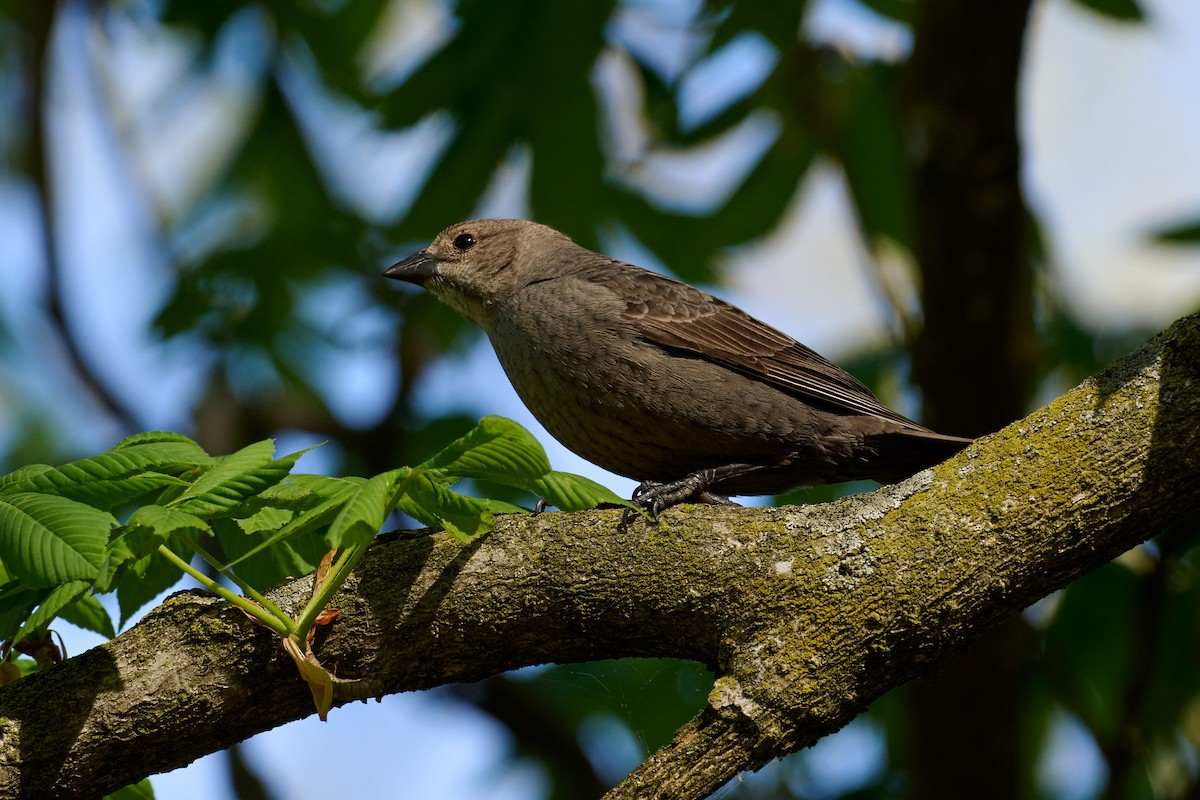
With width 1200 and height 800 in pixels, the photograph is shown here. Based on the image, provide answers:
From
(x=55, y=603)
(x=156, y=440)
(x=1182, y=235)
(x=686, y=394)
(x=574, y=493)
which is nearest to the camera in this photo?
(x=55, y=603)

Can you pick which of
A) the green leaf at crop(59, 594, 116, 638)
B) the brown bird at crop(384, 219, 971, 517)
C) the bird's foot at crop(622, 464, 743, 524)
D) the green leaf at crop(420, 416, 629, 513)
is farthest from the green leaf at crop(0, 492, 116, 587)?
the brown bird at crop(384, 219, 971, 517)

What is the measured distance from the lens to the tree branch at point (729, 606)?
3.07 meters

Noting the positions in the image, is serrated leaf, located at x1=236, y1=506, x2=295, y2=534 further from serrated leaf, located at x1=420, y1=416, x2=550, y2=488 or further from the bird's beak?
the bird's beak

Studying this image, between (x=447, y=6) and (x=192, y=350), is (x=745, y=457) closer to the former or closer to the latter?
(x=447, y=6)

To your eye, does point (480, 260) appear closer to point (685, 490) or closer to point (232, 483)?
point (685, 490)

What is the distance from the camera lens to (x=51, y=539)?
8.56 feet

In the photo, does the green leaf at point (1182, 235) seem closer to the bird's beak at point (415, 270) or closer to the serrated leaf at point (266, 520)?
the bird's beak at point (415, 270)

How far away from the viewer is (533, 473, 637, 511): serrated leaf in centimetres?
336

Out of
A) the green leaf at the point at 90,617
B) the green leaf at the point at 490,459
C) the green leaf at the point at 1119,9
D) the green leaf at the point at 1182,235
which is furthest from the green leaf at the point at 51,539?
the green leaf at the point at 1182,235

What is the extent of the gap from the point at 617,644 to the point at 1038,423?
4.07ft

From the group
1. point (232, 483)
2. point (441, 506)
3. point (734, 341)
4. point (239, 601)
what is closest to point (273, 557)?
point (239, 601)

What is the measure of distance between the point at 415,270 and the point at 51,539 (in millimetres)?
4129

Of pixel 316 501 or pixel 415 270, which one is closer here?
pixel 316 501

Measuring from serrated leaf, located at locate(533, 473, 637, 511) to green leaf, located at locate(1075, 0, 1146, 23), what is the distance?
12.4 ft
